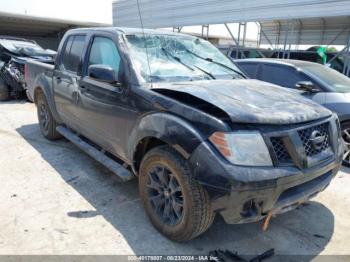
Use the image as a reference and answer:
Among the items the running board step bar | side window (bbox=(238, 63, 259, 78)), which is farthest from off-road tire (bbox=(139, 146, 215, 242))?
side window (bbox=(238, 63, 259, 78))

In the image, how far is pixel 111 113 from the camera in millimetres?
3691

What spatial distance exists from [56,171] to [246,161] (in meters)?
2.98

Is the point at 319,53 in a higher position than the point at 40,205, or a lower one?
higher

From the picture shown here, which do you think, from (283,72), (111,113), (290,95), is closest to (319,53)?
(283,72)

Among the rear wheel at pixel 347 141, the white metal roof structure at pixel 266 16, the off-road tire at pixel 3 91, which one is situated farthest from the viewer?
the off-road tire at pixel 3 91

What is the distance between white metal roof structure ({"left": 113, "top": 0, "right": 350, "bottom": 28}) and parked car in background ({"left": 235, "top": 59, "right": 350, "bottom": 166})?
9.49ft

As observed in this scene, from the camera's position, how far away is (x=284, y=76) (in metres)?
6.00

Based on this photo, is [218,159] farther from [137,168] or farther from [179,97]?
[137,168]

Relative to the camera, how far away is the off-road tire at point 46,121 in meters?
5.68

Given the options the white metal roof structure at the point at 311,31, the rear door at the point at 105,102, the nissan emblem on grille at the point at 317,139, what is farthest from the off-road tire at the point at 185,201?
the white metal roof structure at the point at 311,31

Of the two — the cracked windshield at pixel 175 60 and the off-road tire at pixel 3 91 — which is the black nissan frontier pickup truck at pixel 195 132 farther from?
the off-road tire at pixel 3 91

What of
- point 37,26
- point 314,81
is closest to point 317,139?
point 314,81

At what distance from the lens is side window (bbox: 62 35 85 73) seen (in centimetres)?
458

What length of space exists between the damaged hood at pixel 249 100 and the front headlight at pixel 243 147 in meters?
0.13
